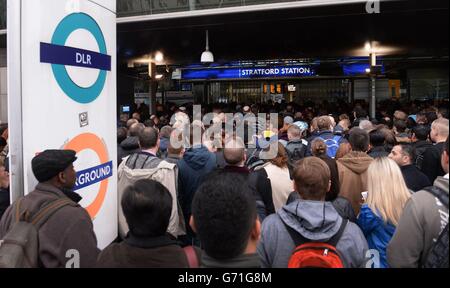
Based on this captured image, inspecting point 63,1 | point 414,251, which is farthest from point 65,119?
point 414,251

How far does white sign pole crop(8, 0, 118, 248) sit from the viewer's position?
260cm

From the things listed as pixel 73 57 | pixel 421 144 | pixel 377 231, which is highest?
pixel 73 57

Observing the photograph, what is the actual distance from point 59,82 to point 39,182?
0.70 meters

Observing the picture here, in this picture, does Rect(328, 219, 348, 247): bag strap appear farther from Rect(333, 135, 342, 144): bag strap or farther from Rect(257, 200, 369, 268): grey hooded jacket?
Rect(333, 135, 342, 144): bag strap

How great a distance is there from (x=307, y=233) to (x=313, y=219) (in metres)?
0.08

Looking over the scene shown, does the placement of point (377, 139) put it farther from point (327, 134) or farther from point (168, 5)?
point (168, 5)

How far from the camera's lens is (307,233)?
234cm

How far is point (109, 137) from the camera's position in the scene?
3.47 m

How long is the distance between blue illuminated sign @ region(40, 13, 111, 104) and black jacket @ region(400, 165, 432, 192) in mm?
2908

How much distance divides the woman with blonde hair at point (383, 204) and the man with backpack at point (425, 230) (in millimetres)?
834

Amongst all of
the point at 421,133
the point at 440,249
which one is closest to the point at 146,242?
the point at 440,249

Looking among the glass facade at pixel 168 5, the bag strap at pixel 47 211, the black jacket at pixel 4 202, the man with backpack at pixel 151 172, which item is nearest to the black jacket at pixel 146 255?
the bag strap at pixel 47 211

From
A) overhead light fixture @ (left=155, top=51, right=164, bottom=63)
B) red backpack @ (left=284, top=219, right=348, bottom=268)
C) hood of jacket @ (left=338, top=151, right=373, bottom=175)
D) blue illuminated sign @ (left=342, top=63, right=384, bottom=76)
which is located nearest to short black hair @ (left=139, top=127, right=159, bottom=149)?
hood of jacket @ (left=338, top=151, right=373, bottom=175)
